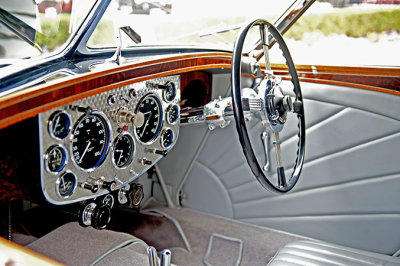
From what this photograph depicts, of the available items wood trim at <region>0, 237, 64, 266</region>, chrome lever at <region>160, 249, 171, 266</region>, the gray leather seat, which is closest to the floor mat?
the gray leather seat

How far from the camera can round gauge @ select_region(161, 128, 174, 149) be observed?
1617 millimetres

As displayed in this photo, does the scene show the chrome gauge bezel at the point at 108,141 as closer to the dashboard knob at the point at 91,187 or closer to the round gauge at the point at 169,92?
the dashboard knob at the point at 91,187

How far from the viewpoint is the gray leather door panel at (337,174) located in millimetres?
1687

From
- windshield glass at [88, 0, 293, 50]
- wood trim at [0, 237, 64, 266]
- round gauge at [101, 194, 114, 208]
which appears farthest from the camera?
windshield glass at [88, 0, 293, 50]

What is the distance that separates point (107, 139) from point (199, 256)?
0.93m

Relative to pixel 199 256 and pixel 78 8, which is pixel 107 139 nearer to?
pixel 78 8

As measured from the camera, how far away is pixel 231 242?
2029mm

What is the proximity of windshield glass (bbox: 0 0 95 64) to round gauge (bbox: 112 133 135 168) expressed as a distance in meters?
0.43

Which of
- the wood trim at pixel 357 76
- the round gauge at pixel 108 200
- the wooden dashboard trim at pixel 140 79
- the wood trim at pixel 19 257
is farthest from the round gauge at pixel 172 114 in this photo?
the wood trim at pixel 19 257

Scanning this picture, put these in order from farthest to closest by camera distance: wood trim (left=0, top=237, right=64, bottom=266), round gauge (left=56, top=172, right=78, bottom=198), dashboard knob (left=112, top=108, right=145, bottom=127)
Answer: dashboard knob (left=112, top=108, right=145, bottom=127), round gauge (left=56, top=172, right=78, bottom=198), wood trim (left=0, top=237, right=64, bottom=266)

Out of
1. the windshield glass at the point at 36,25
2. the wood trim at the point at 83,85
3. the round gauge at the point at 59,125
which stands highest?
the windshield glass at the point at 36,25

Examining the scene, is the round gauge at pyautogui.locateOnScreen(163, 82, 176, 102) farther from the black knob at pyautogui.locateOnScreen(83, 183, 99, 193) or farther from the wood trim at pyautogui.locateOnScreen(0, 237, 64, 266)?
the wood trim at pyautogui.locateOnScreen(0, 237, 64, 266)

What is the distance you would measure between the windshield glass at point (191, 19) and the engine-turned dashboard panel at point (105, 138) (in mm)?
385

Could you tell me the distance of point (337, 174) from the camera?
182cm
